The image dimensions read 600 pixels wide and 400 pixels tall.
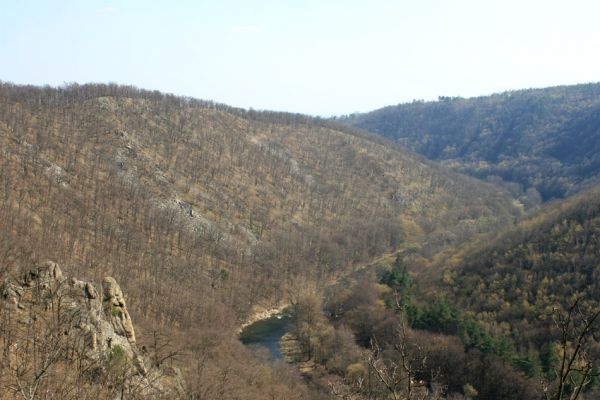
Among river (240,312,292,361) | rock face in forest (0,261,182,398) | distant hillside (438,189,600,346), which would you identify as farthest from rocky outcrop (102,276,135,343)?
distant hillside (438,189,600,346)

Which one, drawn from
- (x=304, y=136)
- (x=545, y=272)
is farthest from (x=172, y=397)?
(x=304, y=136)

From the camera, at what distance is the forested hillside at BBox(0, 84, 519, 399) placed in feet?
201

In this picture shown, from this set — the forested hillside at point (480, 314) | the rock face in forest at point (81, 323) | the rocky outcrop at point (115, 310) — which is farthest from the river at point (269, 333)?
the rock face in forest at point (81, 323)

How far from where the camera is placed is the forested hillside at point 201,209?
6128 centimetres

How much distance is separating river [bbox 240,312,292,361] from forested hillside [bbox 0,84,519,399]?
3087mm

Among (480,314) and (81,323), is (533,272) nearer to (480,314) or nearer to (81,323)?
(480,314)

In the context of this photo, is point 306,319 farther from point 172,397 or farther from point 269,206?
point 269,206

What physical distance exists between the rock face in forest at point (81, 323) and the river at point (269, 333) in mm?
29078

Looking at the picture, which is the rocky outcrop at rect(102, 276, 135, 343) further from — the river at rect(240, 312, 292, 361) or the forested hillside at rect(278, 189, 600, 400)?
the river at rect(240, 312, 292, 361)

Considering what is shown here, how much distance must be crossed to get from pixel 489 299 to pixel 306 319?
82.1 ft

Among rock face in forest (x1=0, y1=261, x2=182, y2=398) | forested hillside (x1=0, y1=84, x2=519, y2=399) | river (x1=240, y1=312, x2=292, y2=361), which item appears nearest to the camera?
rock face in forest (x1=0, y1=261, x2=182, y2=398)

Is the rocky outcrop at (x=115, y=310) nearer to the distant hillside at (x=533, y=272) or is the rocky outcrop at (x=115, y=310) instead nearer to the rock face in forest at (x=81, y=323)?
the rock face in forest at (x=81, y=323)

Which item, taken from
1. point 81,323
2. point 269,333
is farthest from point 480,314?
point 81,323

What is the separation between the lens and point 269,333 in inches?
2761
